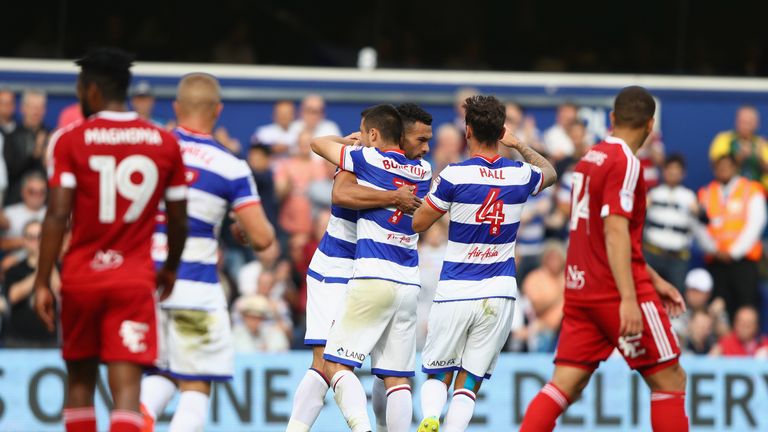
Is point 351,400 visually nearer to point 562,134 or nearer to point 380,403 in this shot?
point 380,403

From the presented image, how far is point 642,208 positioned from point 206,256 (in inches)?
108

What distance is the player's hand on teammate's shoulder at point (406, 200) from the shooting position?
943 centimetres

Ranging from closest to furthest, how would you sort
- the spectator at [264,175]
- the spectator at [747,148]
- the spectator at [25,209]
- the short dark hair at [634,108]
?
1. the short dark hair at [634,108]
2. the spectator at [25,209]
3. the spectator at [264,175]
4. the spectator at [747,148]

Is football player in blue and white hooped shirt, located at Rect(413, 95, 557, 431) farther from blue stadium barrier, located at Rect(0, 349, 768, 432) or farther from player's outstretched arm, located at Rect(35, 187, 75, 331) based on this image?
blue stadium barrier, located at Rect(0, 349, 768, 432)

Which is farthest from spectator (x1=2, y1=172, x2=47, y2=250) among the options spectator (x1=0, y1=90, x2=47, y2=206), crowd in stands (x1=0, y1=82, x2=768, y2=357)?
spectator (x1=0, y1=90, x2=47, y2=206)

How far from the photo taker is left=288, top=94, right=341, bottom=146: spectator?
55.4ft

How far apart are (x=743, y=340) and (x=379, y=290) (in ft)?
26.5

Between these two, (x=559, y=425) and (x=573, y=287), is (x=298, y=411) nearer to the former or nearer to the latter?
(x=573, y=287)

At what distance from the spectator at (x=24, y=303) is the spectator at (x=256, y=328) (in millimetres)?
2010

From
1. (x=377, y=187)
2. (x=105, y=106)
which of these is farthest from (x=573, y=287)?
(x=105, y=106)

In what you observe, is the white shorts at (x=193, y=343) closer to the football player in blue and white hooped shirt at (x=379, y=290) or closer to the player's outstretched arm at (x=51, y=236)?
the player's outstretched arm at (x=51, y=236)

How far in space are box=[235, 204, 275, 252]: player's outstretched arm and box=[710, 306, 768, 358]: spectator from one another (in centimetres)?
925

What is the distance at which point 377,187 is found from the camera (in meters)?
9.48

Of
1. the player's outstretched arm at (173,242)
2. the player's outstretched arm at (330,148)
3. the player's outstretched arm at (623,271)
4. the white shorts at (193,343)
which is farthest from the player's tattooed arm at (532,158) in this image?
the player's outstretched arm at (173,242)
